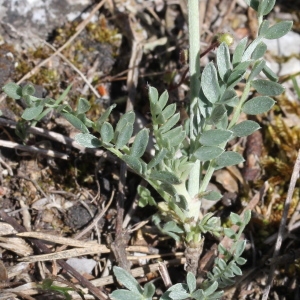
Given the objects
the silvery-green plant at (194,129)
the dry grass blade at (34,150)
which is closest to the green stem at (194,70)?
the silvery-green plant at (194,129)

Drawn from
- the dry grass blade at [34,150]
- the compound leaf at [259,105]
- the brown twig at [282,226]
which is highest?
the compound leaf at [259,105]

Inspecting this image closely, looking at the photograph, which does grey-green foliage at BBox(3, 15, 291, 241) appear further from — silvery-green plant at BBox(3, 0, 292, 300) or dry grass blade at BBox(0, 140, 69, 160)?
dry grass blade at BBox(0, 140, 69, 160)

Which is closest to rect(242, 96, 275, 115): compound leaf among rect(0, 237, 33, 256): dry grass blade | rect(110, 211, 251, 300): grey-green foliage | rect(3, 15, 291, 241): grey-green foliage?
rect(3, 15, 291, 241): grey-green foliage

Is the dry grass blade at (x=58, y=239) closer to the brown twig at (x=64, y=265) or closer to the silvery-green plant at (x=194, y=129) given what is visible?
the brown twig at (x=64, y=265)

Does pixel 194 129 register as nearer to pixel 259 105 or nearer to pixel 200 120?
pixel 200 120

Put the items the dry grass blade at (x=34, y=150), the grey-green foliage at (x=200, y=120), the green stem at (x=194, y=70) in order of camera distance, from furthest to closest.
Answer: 1. the dry grass blade at (x=34, y=150)
2. the green stem at (x=194, y=70)
3. the grey-green foliage at (x=200, y=120)

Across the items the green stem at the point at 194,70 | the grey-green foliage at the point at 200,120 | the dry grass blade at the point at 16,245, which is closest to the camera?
the grey-green foliage at the point at 200,120

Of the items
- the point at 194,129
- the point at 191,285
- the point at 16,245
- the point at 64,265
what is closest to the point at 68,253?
the point at 64,265

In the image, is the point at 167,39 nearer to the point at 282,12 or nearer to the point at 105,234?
the point at 282,12
